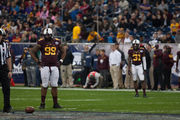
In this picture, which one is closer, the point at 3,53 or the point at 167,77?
the point at 3,53

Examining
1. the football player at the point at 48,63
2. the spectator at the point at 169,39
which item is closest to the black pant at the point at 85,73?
the spectator at the point at 169,39

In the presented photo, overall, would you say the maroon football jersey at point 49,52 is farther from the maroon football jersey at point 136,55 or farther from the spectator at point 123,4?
the spectator at point 123,4

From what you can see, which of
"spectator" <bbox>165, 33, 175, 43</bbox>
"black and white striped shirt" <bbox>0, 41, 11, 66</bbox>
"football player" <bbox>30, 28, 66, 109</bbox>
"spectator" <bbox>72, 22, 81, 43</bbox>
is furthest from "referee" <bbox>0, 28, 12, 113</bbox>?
"spectator" <bbox>72, 22, 81, 43</bbox>

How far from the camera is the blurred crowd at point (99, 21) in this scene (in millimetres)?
22844

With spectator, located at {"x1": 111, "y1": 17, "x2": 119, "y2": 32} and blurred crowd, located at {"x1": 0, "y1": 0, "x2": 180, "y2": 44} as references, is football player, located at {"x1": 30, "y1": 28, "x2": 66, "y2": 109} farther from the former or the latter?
spectator, located at {"x1": 111, "y1": 17, "x2": 119, "y2": 32}

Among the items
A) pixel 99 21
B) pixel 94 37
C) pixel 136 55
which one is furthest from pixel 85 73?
pixel 136 55

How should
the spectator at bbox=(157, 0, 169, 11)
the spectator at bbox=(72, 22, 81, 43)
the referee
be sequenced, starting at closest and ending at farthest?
the referee, the spectator at bbox=(72, 22, 81, 43), the spectator at bbox=(157, 0, 169, 11)

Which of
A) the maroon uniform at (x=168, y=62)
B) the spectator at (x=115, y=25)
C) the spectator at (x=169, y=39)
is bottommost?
the maroon uniform at (x=168, y=62)

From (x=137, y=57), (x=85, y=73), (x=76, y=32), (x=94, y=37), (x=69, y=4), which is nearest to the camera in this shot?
(x=137, y=57)

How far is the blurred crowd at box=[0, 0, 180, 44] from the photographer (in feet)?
74.9

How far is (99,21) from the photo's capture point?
23.9 m

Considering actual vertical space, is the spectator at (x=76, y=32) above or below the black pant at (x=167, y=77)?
above

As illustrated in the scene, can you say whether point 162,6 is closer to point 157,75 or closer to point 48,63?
point 157,75

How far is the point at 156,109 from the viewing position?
1141 centimetres
